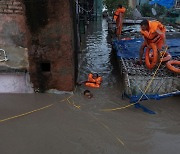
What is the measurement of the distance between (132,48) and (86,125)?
4.19 metres

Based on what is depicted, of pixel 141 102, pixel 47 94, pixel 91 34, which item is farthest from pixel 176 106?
pixel 91 34

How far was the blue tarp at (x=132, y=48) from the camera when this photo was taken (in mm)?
8859

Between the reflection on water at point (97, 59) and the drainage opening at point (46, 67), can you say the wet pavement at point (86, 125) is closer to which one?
the drainage opening at point (46, 67)

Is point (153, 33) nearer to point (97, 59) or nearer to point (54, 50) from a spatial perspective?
point (54, 50)

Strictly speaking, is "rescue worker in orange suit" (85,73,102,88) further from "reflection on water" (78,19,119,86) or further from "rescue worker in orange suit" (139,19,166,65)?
"rescue worker in orange suit" (139,19,166,65)

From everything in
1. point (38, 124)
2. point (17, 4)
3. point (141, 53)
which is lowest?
point (38, 124)

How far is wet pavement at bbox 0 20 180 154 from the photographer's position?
528 centimetres

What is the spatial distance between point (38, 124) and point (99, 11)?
21.9 metres

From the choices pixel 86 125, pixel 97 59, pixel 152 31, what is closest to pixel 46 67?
pixel 86 125

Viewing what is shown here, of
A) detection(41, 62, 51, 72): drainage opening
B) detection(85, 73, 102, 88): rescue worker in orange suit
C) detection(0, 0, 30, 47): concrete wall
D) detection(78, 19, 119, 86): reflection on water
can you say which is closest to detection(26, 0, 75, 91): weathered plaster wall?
detection(41, 62, 51, 72): drainage opening

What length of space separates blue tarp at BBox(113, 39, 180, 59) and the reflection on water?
2.68 ft

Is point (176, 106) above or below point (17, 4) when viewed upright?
below

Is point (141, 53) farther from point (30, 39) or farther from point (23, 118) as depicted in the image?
point (23, 118)

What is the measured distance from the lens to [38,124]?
19.9ft
